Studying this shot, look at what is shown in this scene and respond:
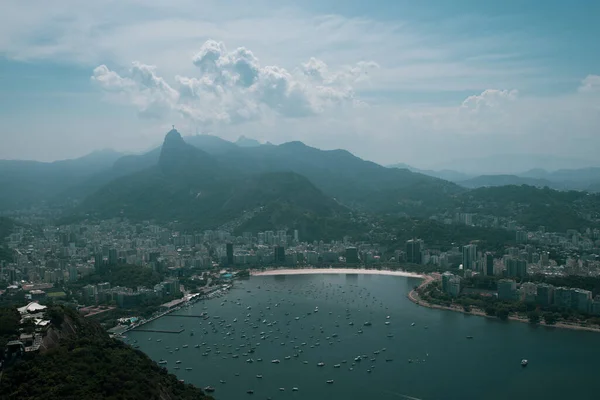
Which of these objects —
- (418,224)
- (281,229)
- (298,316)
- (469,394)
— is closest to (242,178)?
(281,229)

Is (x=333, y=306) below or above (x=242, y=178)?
below

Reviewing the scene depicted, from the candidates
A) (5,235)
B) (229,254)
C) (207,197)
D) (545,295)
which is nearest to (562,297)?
(545,295)

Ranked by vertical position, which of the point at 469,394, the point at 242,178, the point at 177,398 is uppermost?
the point at 242,178

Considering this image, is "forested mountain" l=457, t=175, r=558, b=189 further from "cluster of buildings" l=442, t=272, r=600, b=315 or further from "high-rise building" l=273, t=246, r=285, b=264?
"cluster of buildings" l=442, t=272, r=600, b=315

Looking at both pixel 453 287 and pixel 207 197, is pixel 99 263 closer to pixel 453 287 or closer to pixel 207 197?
pixel 453 287

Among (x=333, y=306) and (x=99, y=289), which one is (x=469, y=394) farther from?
(x=99, y=289)

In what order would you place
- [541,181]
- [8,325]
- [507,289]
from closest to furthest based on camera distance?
[8,325] → [507,289] → [541,181]
